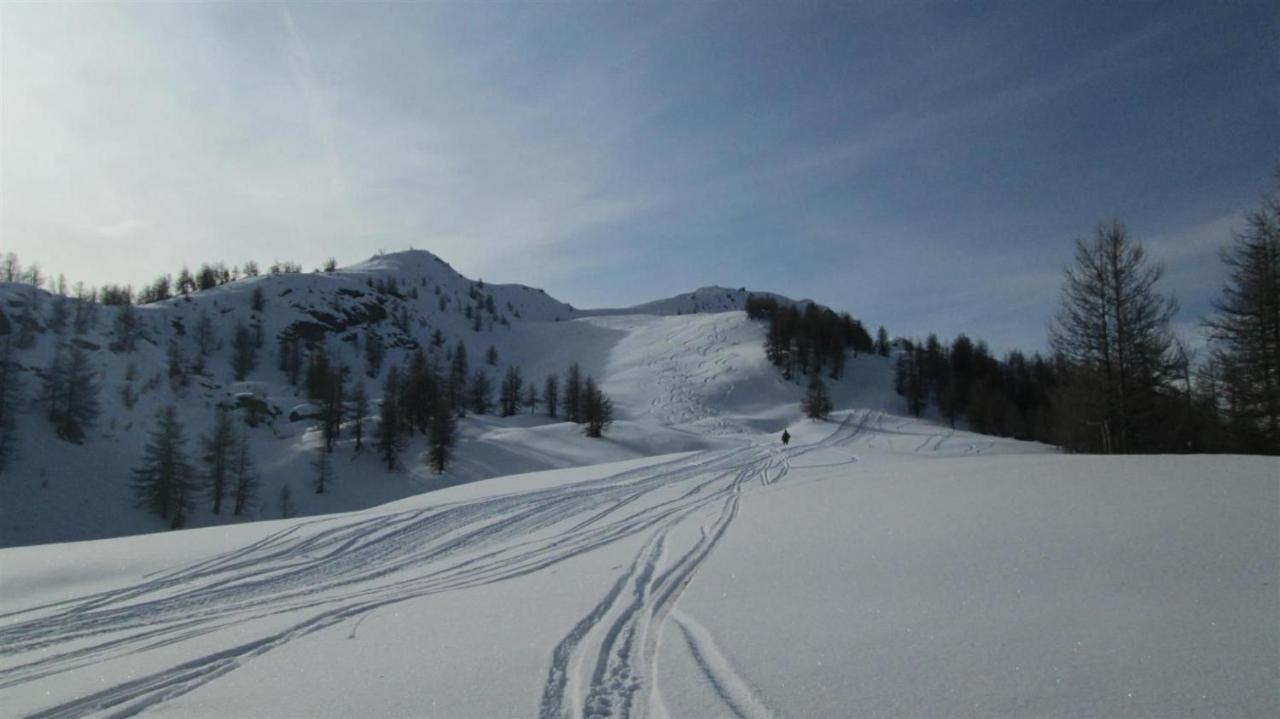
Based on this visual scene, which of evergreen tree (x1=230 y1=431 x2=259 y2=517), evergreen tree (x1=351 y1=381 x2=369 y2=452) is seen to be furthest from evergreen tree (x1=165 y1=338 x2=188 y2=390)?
evergreen tree (x1=230 y1=431 x2=259 y2=517)

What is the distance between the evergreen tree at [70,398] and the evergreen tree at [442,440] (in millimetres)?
27990

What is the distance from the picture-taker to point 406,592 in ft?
24.9

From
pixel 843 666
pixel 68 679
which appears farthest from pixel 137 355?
pixel 843 666

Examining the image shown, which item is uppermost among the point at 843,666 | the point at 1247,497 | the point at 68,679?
the point at 1247,497

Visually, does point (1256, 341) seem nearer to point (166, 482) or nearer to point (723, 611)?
point (723, 611)

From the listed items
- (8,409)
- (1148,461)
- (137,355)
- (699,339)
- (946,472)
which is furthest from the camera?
(699,339)

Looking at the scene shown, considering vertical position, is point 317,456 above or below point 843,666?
below

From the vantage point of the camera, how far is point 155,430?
171 feet

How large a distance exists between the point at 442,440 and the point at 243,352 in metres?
69.5

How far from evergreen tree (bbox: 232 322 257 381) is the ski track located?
10080 cm

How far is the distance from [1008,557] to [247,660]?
8.47 metres

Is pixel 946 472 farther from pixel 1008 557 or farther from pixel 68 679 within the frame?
pixel 68 679

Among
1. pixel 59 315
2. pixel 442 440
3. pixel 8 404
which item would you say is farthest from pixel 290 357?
pixel 442 440

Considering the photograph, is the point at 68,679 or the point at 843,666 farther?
the point at 68,679
